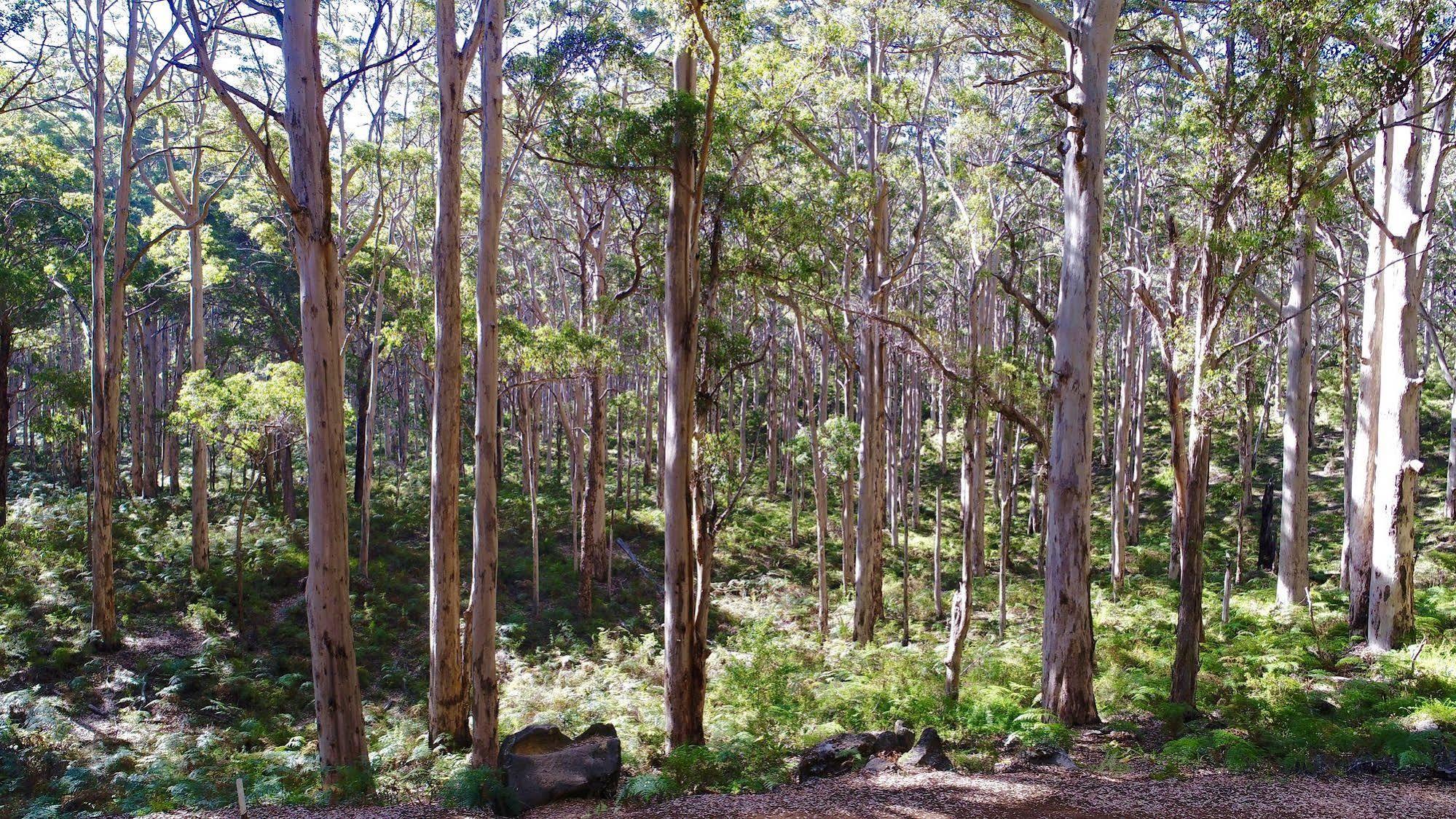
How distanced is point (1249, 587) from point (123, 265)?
2167cm

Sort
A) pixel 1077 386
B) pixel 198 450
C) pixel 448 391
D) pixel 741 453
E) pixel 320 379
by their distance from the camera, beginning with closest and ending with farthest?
1. pixel 320 379
2. pixel 1077 386
3. pixel 448 391
4. pixel 741 453
5. pixel 198 450

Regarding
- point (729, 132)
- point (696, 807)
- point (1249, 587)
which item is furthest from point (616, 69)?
point (1249, 587)

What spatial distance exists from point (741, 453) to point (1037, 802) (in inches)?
407

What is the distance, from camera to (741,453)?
16.1 meters

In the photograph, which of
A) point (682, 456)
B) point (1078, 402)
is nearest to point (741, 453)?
Answer: point (682, 456)

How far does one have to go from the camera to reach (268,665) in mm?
14391

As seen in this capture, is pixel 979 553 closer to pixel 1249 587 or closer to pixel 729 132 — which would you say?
pixel 1249 587

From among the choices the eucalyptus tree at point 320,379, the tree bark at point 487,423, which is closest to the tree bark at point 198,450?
the tree bark at point 487,423

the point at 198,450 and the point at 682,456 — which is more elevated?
the point at 682,456

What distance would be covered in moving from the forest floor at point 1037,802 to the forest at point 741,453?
49mm

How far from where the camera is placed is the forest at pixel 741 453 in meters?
7.31

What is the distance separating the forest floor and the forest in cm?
5

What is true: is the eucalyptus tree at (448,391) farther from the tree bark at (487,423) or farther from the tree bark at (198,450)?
the tree bark at (198,450)

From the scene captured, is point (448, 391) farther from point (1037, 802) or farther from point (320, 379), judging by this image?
point (1037, 802)
